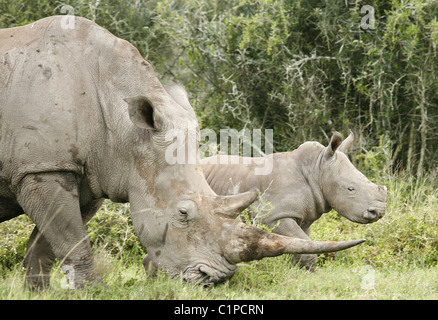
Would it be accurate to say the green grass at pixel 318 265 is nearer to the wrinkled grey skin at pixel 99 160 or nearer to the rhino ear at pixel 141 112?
the wrinkled grey skin at pixel 99 160

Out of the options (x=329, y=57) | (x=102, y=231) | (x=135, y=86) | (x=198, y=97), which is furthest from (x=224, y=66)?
(x=135, y=86)

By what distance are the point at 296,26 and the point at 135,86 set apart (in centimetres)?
581

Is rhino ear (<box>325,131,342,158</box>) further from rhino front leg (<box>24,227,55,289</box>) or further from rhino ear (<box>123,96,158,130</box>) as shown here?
rhino front leg (<box>24,227,55,289</box>)

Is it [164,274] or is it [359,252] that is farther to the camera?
[359,252]

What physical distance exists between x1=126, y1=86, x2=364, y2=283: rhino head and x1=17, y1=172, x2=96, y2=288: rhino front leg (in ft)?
1.43

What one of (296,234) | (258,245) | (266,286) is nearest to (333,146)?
(296,234)

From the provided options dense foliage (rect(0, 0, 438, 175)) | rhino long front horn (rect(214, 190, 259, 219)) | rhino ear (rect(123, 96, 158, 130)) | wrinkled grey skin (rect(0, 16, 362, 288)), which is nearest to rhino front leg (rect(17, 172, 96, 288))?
wrinkled grey skin (rect(0, 16, 362, 288))

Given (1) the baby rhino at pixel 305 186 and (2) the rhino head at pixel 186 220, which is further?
(1) the baby rhino at pixel 305 186

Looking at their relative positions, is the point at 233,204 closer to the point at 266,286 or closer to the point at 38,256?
the point at 266,286

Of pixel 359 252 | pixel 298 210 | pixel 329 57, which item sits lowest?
pixel 359 252

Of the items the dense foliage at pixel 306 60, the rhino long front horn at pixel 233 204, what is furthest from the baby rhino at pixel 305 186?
the dense foliage at pixel 306 60

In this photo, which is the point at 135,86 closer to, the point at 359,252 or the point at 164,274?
the point at 164,274

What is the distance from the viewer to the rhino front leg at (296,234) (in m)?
7.00

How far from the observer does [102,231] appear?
316 inches
